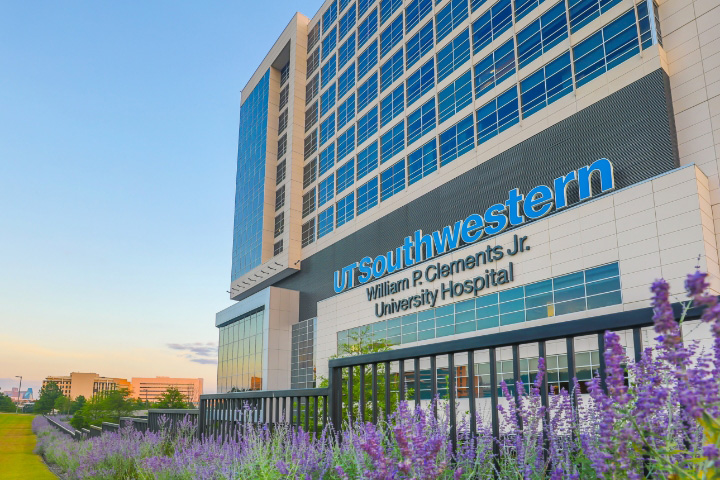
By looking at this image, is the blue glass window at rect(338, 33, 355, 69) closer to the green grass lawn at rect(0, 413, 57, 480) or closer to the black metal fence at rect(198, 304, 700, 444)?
the green grass lawn at rect(0, 413, 57, 480)

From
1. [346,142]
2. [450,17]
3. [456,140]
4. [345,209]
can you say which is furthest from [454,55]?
[345,209]

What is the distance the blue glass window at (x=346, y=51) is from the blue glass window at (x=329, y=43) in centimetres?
Answer: 172

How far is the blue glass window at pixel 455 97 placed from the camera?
30.8 m

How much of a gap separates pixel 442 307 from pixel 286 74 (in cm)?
3538

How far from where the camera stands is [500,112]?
28.2m

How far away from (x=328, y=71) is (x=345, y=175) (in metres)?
11.2

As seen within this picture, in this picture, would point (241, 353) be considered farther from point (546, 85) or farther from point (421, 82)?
point (546, 85)

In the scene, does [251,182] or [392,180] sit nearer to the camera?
[392,180]

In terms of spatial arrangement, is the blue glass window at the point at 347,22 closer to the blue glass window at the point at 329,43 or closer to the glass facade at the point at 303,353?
the blue glass window at the point at 329,43

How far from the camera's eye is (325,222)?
43.9 m

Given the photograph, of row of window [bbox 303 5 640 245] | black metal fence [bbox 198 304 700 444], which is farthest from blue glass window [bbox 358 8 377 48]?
black metal fence [bbox 198 304 700 444]

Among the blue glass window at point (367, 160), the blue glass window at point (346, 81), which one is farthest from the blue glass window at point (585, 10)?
the blue glass window at point (346, 81)

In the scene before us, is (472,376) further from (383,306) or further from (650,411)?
(383,306)

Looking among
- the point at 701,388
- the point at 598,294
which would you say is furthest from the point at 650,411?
the point at 598,294
